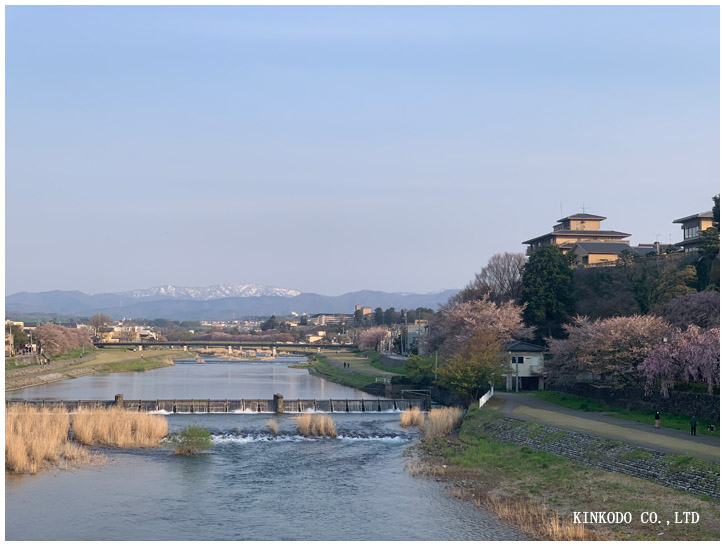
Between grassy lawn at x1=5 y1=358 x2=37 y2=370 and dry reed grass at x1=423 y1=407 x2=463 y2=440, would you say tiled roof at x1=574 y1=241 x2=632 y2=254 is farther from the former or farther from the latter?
grassy lawn at x1=5 y1=358 x2=37 y2=370

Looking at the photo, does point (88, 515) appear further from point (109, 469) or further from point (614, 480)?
point (614, 480)

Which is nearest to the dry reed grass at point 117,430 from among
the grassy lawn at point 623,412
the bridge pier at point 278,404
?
the bridge pier at point 278,404

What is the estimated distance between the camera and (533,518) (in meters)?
21.6

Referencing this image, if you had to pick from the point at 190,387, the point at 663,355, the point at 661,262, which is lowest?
the point at 190,387

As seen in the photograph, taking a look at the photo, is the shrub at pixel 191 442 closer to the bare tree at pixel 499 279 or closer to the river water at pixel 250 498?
the river water at pixel 250 498

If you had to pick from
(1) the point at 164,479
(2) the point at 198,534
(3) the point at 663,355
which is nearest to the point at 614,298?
(3) the point at 663,355

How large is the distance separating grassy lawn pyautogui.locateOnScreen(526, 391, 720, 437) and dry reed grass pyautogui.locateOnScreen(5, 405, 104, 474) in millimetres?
24081

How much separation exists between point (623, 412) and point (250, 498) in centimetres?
2079

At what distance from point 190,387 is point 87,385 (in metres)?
10.2

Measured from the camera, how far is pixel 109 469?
28734mm

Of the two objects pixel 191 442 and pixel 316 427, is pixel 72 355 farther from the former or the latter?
pixel 191 442

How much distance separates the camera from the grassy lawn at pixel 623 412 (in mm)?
30422

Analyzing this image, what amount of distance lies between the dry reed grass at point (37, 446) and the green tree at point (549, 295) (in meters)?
40.4

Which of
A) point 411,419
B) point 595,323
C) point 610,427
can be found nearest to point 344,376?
point 411,419
